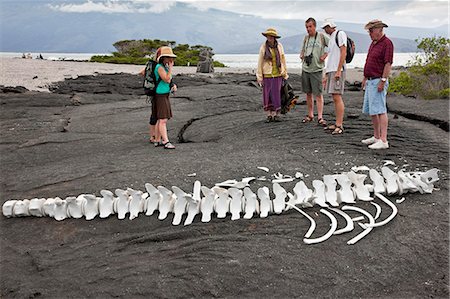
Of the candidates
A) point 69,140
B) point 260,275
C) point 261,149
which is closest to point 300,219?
point 260,275

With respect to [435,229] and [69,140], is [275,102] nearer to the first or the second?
[69,140]

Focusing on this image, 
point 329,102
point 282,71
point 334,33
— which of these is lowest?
point 329,102

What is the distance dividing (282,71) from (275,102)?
0.59 metres

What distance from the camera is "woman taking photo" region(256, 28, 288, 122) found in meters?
7.50

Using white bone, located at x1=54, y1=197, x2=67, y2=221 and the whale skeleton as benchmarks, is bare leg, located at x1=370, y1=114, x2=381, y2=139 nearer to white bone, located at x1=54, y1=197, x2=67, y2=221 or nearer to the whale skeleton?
the whale skeleton

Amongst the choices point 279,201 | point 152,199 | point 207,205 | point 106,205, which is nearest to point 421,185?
point 279,201

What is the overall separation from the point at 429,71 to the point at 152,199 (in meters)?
12.0

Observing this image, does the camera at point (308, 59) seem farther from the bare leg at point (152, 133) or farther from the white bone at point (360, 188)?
the white bone at point (360, 188)

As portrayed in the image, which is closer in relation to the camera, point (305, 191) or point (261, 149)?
point (305, 191)

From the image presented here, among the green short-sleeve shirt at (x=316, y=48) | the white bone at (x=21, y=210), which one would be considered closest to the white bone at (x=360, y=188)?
the white bone at (x=21, y=210)

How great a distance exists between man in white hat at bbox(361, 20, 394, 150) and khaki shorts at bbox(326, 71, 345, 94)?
51cm

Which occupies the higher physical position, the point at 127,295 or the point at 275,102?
the point at 275,102

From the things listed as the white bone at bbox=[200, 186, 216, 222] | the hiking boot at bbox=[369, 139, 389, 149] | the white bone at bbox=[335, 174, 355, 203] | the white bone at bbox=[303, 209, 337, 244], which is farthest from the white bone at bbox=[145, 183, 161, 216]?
the hiking boot at bbox=[369, 139, 389, 149]

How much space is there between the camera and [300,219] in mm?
3846
